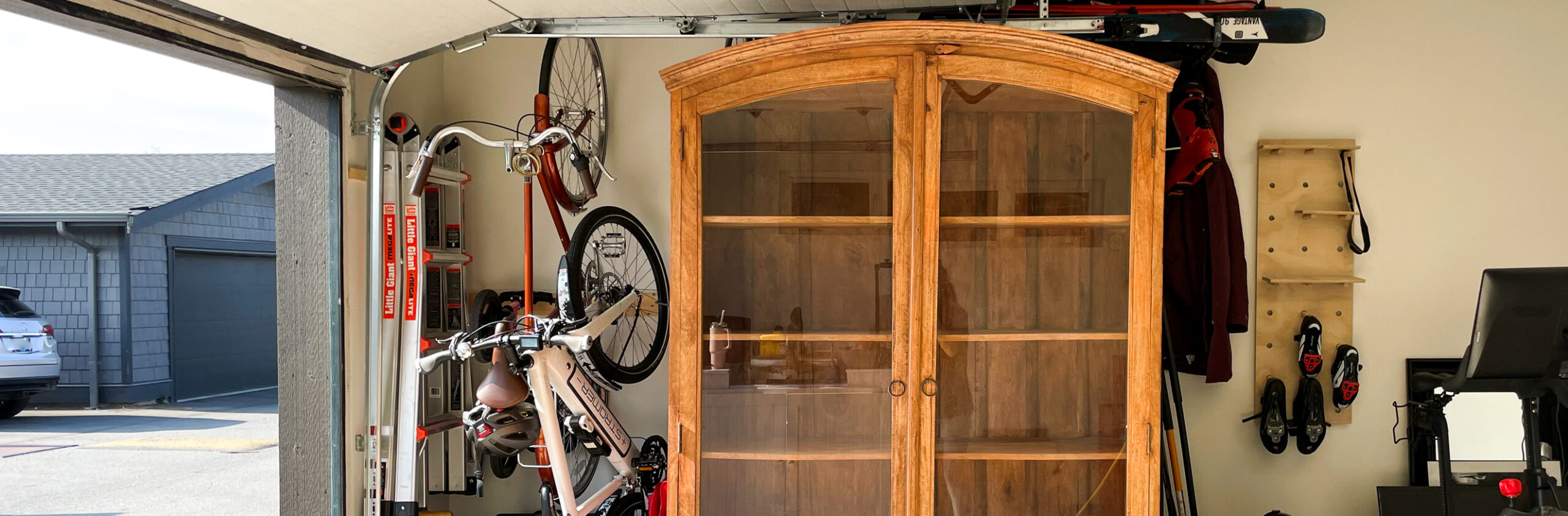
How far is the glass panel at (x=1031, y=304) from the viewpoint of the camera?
1844 mm

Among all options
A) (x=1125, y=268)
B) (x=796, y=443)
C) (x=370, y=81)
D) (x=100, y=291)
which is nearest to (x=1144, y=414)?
(x=1125, y=268)

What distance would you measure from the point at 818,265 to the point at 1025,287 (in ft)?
1.79

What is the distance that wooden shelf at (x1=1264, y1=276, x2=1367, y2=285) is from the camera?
248 centimetres

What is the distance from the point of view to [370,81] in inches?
91.4

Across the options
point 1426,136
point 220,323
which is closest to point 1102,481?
point 1426,136

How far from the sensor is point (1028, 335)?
6.34ft

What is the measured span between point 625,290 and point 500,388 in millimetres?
734

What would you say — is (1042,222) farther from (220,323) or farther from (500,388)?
(220,323)

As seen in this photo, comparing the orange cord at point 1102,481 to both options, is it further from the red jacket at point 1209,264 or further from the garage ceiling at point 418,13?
the garage ceiling at point 418,13

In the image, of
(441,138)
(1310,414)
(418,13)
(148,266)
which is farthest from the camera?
(148,266)

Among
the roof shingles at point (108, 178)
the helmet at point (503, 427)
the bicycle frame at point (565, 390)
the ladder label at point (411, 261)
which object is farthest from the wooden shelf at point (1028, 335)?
the roof shingles at point (108, 178)

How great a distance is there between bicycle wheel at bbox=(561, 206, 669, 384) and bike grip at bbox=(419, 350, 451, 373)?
48 cm

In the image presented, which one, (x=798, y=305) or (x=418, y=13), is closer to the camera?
(x=418, y=13)

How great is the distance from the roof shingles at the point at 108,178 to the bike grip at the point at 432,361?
640 centimetres
